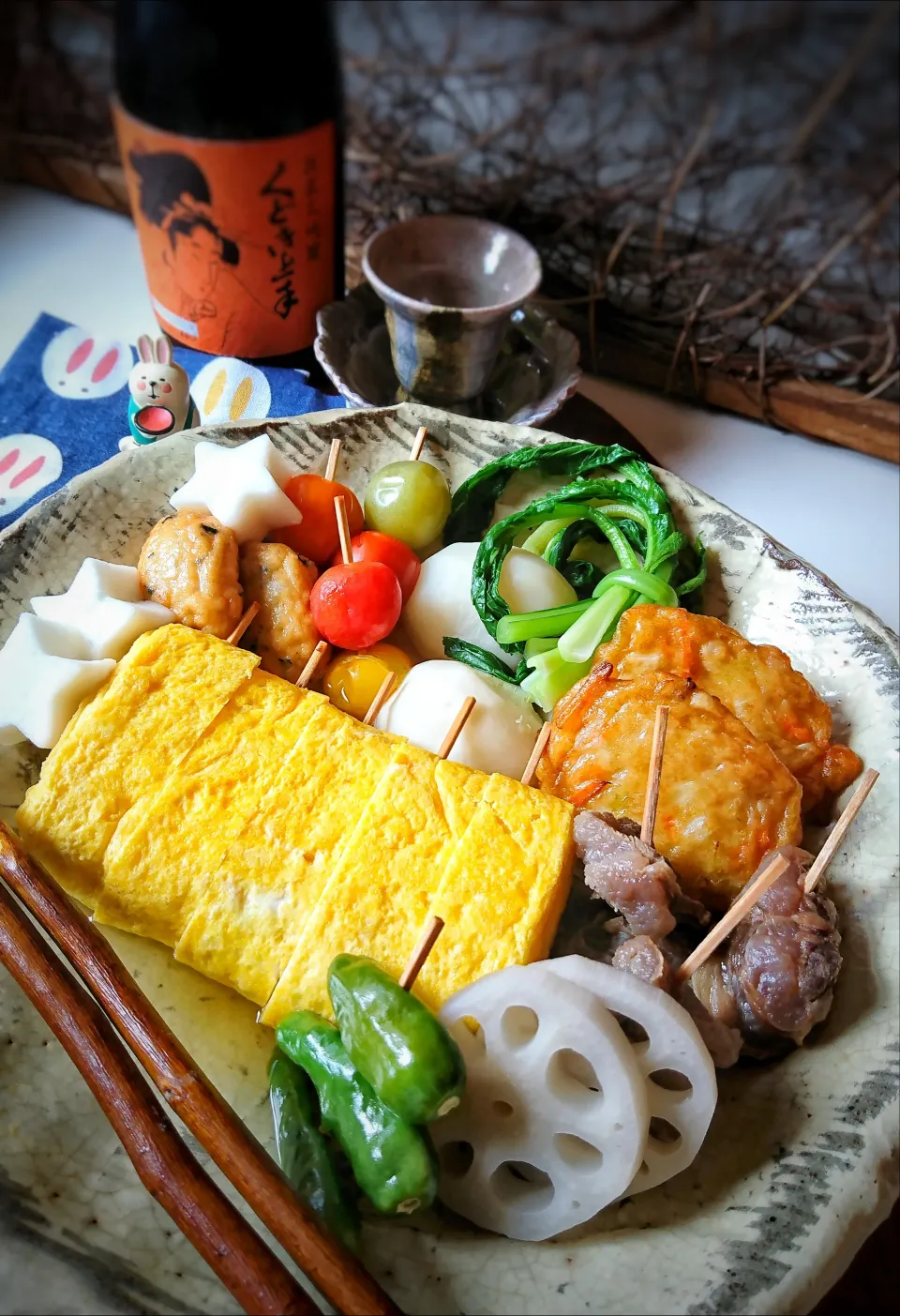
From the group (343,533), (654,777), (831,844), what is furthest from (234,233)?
(831,844)

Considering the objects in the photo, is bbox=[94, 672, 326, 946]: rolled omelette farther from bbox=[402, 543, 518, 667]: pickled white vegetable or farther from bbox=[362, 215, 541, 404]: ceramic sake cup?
bbox=[362, 215, 541, 404]: ceramic sake cup

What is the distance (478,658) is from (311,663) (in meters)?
0.48

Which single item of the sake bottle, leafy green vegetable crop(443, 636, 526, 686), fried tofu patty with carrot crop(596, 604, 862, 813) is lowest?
leafy green vegetable crop(443, 636, 526, 686)

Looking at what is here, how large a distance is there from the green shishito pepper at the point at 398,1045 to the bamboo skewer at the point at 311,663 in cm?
83

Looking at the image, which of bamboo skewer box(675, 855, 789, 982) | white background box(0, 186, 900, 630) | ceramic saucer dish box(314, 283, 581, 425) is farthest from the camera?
white background box(0, 186, 900, 630)

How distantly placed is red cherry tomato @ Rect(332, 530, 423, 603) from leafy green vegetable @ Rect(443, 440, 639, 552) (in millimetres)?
231

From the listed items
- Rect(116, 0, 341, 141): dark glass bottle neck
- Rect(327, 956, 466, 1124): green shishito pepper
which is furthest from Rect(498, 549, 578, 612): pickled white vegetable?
Rect(116, 0, 341, 141): dark glass bottle neck

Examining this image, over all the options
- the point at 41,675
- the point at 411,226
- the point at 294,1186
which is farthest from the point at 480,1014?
the point at 411,226

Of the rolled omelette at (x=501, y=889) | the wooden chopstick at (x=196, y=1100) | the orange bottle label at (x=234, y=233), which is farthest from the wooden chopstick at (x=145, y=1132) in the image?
the orange bottle label at (x=234, y=233)

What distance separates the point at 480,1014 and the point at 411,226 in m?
2.97

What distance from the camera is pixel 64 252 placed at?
4293 millimetres

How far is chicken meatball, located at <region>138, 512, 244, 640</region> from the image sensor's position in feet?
7.21

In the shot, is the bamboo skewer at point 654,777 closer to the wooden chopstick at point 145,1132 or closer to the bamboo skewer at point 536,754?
the bamboo skewer at point 536,754

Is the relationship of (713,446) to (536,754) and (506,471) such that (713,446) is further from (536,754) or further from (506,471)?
(536,754)
